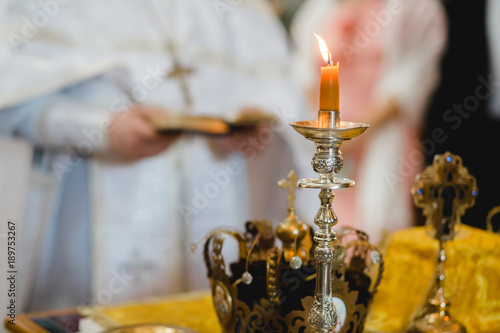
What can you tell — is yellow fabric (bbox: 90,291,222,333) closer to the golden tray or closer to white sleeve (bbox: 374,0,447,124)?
the golden tray

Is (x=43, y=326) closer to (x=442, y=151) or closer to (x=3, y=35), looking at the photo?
(x=3, y=35)

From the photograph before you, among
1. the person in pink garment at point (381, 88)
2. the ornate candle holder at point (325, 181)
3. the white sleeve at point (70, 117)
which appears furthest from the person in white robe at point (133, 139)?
the ornate candle holder at point (325, 181)

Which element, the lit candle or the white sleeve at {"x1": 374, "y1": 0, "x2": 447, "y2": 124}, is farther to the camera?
the white sleeve at {"x1": 374, "y1": 0, "x2": 447, "y2": 124}

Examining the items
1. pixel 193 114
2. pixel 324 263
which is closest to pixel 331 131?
pixel 324 263

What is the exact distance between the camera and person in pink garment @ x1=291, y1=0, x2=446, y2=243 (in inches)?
126

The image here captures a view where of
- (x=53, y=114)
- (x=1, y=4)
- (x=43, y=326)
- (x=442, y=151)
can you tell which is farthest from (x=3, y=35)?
(x=442, y=151)

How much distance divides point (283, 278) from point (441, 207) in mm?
498

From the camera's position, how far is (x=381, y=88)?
3.29 meters

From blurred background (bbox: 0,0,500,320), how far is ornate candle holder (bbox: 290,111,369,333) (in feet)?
3.06

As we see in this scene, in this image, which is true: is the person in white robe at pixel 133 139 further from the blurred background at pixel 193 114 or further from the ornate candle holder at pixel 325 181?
the ornate candle holder at pixel 325 181

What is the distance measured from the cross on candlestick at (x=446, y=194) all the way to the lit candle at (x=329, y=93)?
2.47 ft

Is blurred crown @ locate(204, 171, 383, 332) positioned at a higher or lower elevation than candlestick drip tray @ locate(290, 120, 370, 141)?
lower

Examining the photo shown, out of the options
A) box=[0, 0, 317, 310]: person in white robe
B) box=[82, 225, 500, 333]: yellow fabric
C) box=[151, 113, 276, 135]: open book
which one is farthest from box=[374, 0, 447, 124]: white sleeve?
box=[82, 225, 500, 333]: yellow fabric

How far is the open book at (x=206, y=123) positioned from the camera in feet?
8.94
